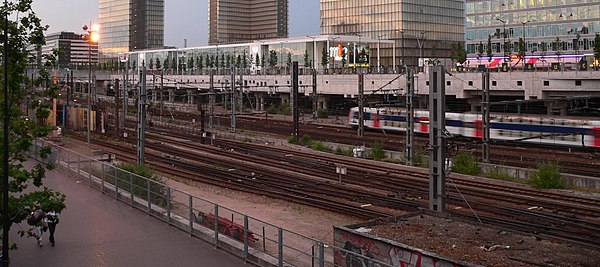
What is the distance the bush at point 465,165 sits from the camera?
36.3 m

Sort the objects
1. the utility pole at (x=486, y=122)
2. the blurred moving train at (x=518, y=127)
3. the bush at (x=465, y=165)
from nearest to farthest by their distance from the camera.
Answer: the bush at (x=465, y=165)
the utility pole at (x=486, y=122)
the blurred moving train at (x=518, y=127)

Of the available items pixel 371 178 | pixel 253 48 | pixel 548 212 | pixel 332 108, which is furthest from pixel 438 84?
pixel 253 48

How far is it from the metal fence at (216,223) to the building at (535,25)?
6473cm

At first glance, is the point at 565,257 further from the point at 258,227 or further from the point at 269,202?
the point at 269,202

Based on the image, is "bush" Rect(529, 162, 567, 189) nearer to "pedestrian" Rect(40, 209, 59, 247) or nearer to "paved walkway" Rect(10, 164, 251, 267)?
"paved walkway" Rect(10, 164, 251, 267)

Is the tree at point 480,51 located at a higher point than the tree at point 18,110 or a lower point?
higher

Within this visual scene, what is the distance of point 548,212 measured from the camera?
25.2 meters

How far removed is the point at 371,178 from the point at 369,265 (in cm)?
2186

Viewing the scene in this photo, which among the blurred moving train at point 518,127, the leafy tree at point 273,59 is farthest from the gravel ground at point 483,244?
the leafy tree at point 273,59

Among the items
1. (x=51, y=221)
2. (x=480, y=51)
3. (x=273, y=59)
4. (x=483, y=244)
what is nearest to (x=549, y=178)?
(x=483, y=244)

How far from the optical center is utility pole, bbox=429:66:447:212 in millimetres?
20750

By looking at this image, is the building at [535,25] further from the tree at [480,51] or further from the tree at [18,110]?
the tree at [18,110]

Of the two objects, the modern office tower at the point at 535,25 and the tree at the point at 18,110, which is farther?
the modern office tower at the point at 535,25

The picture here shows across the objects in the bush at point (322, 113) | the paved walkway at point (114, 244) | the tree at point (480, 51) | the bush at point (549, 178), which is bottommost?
the paved walkway at point (114, 244)
